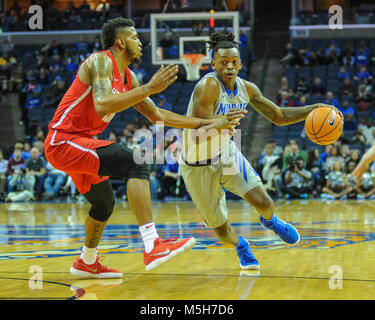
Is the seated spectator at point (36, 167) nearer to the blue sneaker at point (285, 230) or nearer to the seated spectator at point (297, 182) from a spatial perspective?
the seated spectator at point (297, 182)

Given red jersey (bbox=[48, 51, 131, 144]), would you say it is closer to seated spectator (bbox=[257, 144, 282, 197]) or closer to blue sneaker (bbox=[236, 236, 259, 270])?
blue sneaker (bbox=[236, 236, 259, 270])

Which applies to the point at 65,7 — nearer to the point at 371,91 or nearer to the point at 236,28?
the point at 236,28

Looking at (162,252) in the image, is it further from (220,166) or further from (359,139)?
(359,139)

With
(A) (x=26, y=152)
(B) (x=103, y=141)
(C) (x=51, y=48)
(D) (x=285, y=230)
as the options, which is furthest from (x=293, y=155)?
(C) (x=51, y=48)

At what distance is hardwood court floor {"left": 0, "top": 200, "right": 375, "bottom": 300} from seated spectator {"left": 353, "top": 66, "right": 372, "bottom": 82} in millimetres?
8376

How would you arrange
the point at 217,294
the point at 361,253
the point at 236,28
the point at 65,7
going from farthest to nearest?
the point at 65,7 → the point at 236,28 → the point at 361,253 → the point at 217,294

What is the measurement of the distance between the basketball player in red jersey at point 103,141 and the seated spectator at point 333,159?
9014mm

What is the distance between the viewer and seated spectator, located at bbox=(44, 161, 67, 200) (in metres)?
13.8

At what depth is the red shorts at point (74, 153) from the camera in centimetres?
407

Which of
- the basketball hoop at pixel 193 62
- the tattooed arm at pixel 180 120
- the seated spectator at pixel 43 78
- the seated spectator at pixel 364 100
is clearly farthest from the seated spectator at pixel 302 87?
the tattooed arm at pixel 180 120

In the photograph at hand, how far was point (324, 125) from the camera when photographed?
4844 mm

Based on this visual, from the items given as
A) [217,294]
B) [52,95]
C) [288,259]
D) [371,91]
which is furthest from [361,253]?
[52,95]

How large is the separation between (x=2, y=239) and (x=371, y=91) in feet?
40.1

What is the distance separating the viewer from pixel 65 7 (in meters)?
25.1
